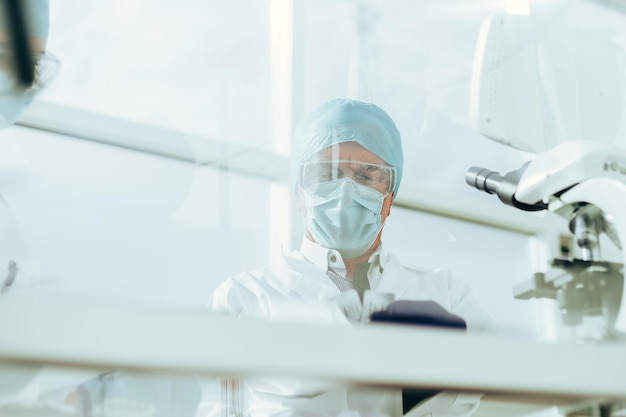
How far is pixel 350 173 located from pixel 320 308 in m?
0.82

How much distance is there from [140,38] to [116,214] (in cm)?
40

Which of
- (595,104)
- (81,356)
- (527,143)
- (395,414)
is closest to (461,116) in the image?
(527,143)

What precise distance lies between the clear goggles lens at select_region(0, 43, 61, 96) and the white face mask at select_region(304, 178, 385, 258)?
667mm

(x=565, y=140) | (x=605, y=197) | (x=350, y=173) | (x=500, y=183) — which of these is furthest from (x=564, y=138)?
(x=350, y=173)

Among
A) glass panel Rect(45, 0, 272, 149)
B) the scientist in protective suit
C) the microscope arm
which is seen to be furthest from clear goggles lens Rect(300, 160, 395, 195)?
the microscope arm

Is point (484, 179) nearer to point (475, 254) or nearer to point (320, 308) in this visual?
point (475, 254)

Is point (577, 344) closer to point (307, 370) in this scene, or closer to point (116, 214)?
point (307, 370)

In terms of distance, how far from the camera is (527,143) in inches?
62.2

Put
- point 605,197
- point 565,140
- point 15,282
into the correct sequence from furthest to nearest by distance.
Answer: point 565,140 < point 605,197 < point 15,282

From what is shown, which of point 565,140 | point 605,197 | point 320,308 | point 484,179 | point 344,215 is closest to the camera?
point 320,308

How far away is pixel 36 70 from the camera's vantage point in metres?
1.02

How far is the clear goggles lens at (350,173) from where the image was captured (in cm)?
176

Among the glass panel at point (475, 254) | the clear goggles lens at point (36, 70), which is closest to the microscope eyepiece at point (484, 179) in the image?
the glass panel at point (475, 254)

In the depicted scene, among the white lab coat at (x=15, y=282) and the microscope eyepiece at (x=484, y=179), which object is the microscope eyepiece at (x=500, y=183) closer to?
the microscope eyepiece at (x=484, y=179)
